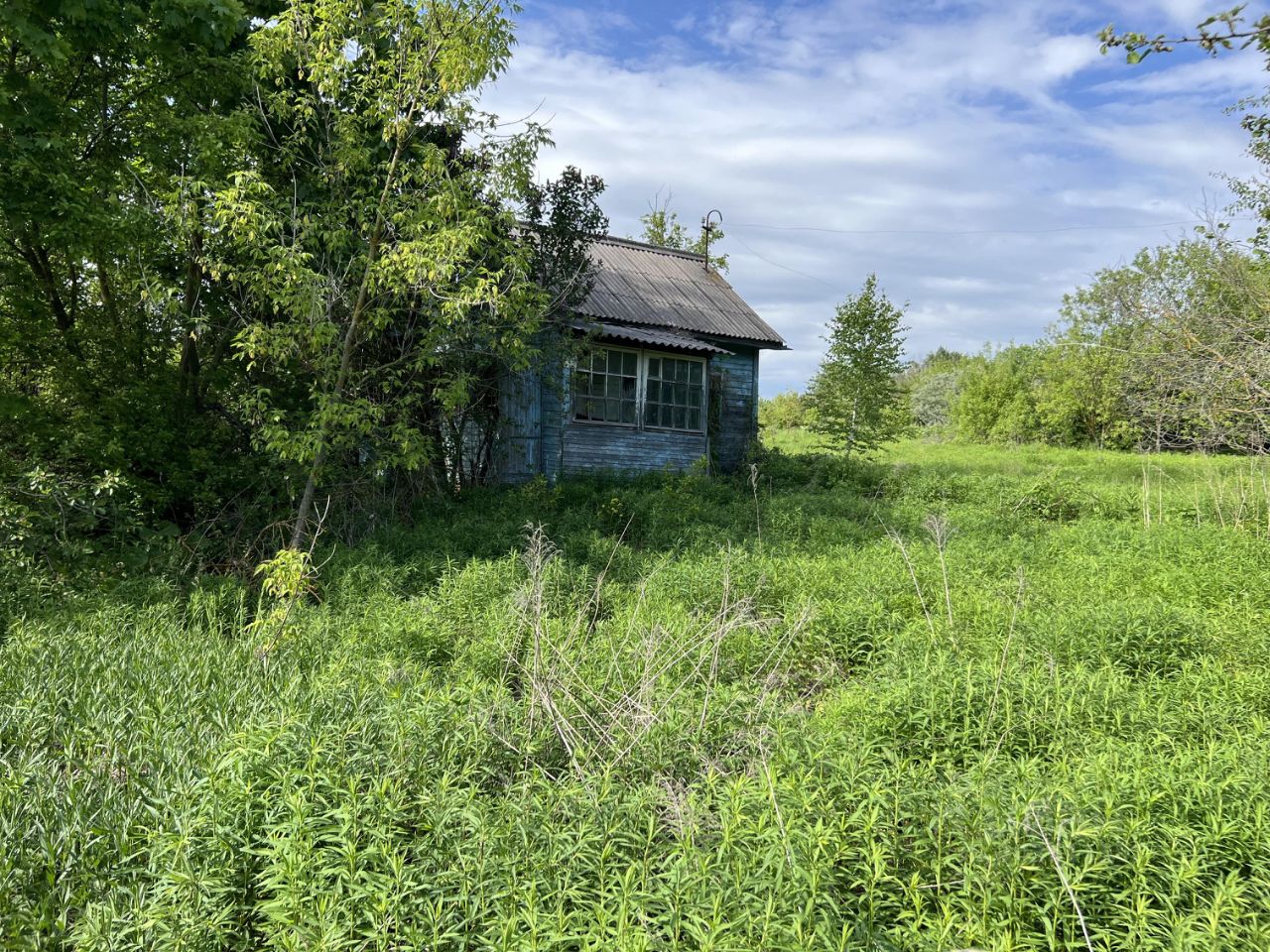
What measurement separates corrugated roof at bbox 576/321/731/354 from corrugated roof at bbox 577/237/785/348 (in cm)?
38

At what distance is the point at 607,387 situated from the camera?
1461 cm

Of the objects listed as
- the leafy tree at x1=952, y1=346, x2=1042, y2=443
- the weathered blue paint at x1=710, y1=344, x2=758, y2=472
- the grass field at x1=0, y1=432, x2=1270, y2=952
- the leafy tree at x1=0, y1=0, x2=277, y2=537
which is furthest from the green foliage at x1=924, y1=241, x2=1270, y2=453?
the leafy tree at x1=0, y1=0, x2=277, y2=537

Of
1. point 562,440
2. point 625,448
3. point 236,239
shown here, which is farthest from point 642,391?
point 236,239

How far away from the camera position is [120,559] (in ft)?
25.9

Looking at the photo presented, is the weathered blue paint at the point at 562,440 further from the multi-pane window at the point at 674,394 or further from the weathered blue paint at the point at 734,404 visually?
the weathered blue paint at the point at 734,404

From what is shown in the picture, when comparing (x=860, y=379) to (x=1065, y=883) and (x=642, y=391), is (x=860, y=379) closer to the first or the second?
(x=642, y=391)

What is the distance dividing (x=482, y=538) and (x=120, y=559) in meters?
3.73

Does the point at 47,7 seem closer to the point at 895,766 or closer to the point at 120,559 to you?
the point at 120,559

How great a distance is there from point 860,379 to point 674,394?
19.2ft

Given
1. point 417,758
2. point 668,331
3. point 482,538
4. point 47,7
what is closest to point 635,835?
point 417,758

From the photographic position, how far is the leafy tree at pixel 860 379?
18.8 metres

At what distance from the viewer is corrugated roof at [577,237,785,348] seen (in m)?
15.8

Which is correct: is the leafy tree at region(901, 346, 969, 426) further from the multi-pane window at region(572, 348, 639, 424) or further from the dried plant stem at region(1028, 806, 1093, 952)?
the dried plant stem at region(1028, 806, 1093, 952)

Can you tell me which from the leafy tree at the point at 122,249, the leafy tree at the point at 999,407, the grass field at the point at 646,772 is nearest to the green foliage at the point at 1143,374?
the leafy tree at the point at 999,407
